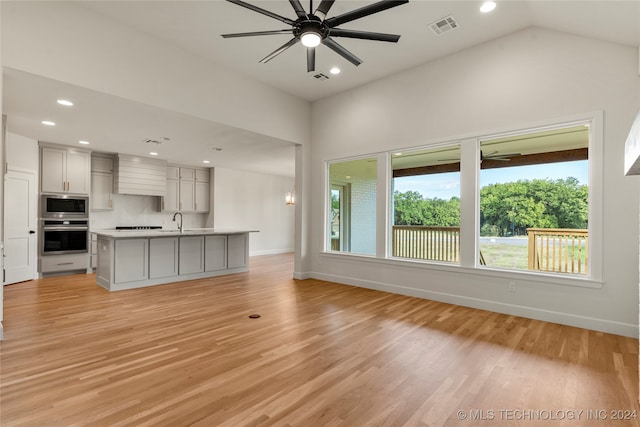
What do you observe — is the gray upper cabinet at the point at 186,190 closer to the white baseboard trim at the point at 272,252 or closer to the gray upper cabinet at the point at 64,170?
the gray upper cabinet at the point at 64,170

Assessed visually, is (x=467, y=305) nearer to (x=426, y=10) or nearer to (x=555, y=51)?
(x=555, y=51)

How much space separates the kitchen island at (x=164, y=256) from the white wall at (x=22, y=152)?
1.88m

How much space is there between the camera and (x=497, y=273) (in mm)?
4023

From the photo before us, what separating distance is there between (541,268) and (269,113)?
15.7ft

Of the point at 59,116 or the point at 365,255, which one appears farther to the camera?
the point at 365,255

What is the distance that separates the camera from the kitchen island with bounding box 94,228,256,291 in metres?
5.14

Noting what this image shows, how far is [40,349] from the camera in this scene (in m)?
2.80

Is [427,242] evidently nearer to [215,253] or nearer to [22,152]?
[215,253]

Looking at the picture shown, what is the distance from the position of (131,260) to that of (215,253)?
62.6 inches

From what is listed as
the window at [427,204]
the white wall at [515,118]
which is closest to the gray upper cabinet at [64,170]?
the white wall at [515,118]

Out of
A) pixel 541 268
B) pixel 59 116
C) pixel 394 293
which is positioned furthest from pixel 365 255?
pixel 59 116

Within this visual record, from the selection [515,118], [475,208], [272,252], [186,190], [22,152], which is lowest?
[272,252]

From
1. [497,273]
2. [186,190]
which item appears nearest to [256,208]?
[186,190]

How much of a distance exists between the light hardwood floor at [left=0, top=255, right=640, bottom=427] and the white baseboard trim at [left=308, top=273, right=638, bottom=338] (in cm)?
14
